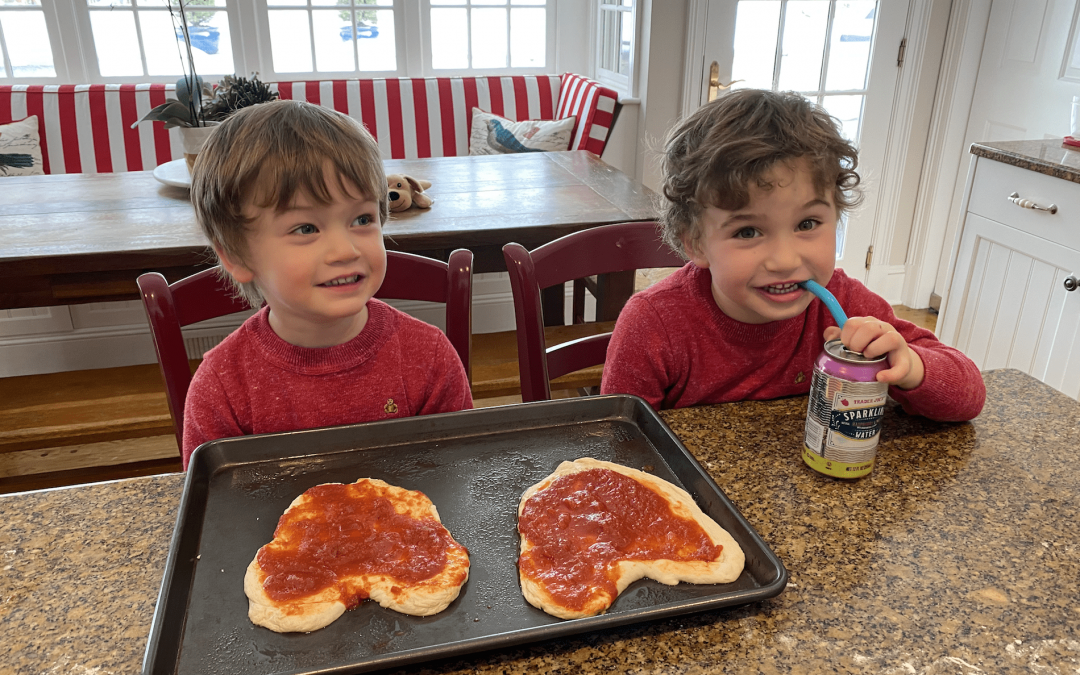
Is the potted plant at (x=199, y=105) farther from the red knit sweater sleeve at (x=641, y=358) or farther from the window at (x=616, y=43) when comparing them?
the window at (x=616, y=43)

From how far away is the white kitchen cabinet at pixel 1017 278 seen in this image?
78.9 inches

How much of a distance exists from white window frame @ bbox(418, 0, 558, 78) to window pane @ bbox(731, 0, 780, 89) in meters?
1.15

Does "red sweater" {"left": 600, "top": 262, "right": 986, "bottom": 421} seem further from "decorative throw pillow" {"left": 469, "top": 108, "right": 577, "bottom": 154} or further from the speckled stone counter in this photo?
"decorative throw pillow" {"left": 469, "top": 108, "right": 577, "bottom": 154}

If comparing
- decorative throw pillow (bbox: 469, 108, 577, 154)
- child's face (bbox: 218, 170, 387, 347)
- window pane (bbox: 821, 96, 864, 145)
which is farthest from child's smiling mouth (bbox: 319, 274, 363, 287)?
window pane (bbox: 821, 96, 864, 145)

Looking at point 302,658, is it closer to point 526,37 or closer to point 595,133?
point 595,133

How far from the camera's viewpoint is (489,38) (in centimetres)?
394

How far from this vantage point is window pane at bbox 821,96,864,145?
11.1 ft

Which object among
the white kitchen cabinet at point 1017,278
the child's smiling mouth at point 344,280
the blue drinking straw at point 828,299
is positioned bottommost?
the white kitchen cabinet at point 1017,278

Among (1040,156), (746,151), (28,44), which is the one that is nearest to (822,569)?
(746,151)

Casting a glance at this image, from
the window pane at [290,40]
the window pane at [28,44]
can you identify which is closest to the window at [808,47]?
the window pane at [290,40]

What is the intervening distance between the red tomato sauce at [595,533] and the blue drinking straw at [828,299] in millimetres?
283

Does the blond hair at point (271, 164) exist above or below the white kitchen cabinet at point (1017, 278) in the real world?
above

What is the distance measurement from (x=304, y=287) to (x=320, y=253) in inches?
1.9

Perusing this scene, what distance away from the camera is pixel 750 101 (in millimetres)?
962
